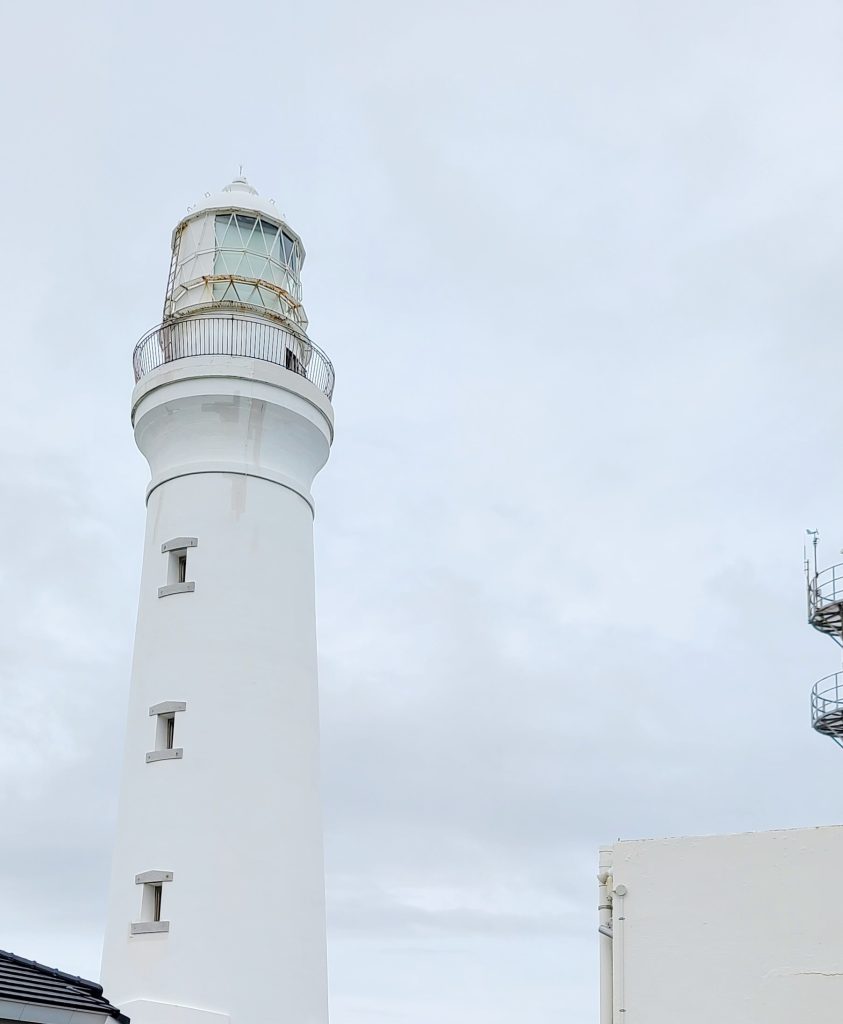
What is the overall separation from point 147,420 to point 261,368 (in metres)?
2.53

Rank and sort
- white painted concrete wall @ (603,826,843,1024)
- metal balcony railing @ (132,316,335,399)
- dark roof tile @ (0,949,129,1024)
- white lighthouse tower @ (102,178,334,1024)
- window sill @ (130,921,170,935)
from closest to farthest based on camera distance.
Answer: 1. white painted concrete wall @ (603,826,843,1024)
2. dark roof tile @ (0,949,129,1024)
3. window sill @ (130,921,170,935)
4. white lighthouse tower @ (102,178,334,1024)
5. metal balcony railing @ (132,316,335,399)

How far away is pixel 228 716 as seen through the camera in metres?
23.9

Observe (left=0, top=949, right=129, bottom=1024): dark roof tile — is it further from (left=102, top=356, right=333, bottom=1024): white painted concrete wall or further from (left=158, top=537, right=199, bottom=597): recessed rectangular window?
(left=158, top=537, right=199, bottom=597): recessed rectangular window

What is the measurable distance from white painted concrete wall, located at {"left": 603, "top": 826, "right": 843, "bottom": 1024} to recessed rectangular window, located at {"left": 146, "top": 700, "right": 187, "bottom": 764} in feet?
31.1

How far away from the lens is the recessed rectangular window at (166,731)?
23.6m

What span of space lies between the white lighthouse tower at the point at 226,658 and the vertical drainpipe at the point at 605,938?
7785mm

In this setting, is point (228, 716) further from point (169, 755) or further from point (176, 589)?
point (176, 589)

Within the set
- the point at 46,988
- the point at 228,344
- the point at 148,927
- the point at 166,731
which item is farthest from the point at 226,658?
the point at 46,988

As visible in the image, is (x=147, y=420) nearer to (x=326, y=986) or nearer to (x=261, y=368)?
(x=261, y=368)

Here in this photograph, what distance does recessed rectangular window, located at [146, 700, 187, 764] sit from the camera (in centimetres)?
2364

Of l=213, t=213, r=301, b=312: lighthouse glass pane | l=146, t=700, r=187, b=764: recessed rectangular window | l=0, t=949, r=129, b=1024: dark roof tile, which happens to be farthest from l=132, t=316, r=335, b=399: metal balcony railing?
l=0, t=949, r=129, b=1024: dark roof tile

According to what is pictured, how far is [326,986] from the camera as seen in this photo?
942 inches

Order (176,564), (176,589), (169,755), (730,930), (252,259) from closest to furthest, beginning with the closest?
(730,930)
(169,755)
(176,589)
(176,564)
(252,259)

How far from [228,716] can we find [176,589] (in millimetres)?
2602
